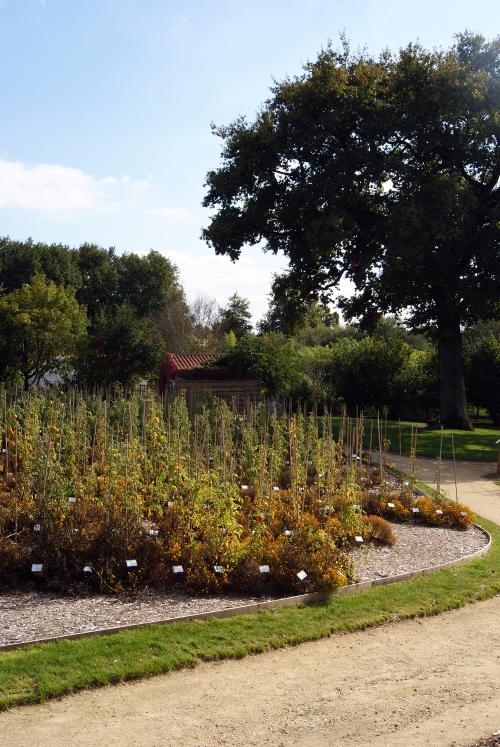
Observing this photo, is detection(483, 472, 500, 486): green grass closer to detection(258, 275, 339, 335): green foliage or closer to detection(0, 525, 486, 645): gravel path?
detection(0, 525, 486, 645): gravel path

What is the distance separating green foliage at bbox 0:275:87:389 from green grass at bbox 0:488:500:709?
16874 mm

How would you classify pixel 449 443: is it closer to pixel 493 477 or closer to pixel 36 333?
pixel 493 477

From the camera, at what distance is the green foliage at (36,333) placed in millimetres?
22750

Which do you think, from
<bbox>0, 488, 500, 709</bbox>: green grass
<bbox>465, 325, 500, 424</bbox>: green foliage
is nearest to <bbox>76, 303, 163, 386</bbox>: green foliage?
<bbox>465, 325, 500, 424</bbox>: green foliage

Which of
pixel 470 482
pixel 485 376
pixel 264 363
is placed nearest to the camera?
pixel 470 482

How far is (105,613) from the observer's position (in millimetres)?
6172

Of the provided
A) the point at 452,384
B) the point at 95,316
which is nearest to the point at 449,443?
the point at 452,384

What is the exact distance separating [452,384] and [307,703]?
755 inches

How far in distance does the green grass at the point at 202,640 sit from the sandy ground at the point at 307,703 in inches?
4.3

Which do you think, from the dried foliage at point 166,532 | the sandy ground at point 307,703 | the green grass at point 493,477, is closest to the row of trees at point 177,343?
the green grass at point 493,477

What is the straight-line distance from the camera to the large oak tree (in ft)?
63.9

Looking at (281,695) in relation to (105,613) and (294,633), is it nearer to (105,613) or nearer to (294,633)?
(294,633)

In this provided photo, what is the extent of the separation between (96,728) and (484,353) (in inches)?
1021

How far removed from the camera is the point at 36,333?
22.7 m
